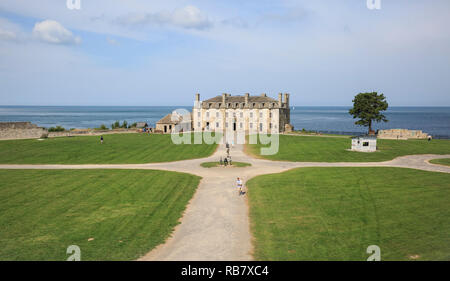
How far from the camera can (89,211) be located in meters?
20.1

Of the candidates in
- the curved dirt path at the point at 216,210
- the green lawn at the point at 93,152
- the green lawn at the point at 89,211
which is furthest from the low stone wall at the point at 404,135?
the green lawn at the point at 89,211

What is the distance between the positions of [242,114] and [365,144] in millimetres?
35778

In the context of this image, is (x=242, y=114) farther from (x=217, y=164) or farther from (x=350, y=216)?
(x=350, y=216)

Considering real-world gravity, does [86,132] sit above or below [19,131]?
below

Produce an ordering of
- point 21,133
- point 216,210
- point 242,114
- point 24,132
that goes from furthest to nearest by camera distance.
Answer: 1. point 242,114
2. point 24,132
3. point 21,133
4. point 216,210

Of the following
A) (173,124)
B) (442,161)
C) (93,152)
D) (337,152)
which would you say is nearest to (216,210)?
(337,152)

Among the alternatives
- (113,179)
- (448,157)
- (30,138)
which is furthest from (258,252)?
(30,138)

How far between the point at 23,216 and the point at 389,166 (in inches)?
1345

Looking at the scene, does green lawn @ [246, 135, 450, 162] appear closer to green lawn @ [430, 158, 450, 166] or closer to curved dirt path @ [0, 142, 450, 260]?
curved dirt path @ [0, 142, 450, 260]

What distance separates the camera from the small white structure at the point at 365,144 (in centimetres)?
4512

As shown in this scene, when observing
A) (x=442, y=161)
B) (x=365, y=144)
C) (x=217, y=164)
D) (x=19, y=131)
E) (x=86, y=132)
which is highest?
(x=19, y=131)

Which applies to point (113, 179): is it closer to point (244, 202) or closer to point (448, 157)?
point (244, 202)

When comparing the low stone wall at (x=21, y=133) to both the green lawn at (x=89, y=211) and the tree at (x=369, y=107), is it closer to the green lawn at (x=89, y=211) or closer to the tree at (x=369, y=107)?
the green lawn at (x=89, y=211)

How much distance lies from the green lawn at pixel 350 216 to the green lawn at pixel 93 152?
18.3m
